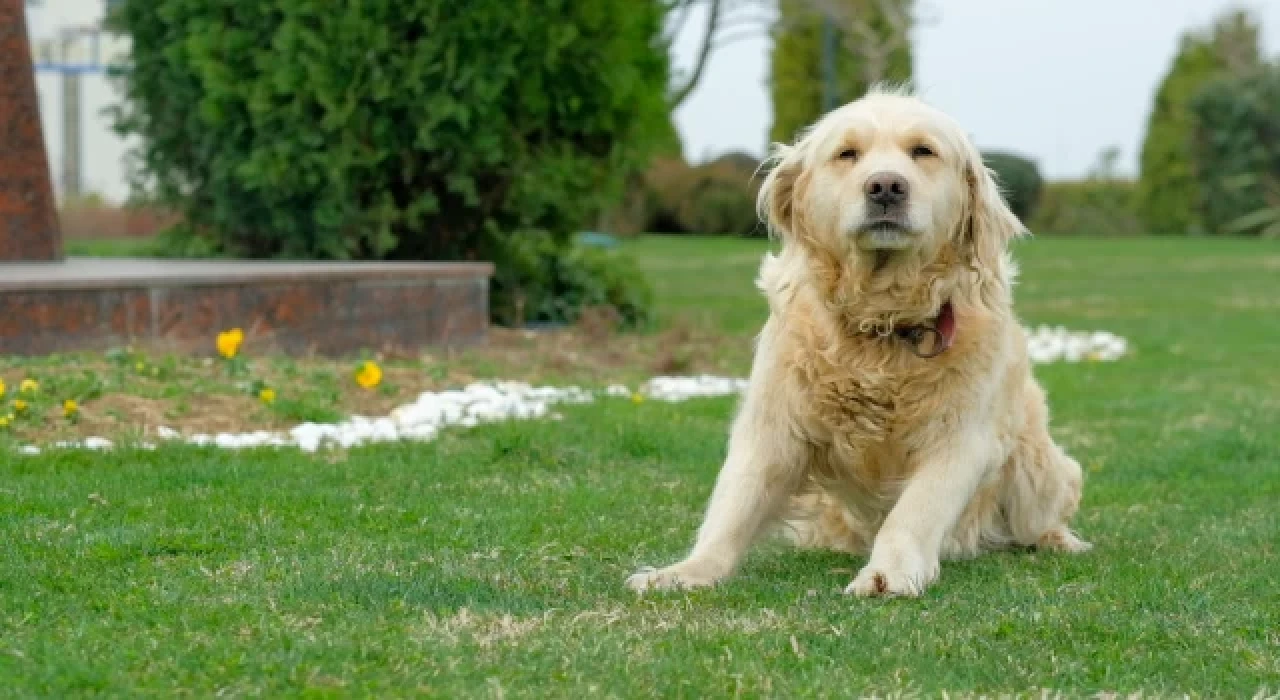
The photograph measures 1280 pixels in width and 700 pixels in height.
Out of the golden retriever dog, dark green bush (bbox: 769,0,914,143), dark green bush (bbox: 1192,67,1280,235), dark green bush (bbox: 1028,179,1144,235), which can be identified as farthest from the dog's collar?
dark green bush (bbox: 1192,67,1280,235)

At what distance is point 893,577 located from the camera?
4766 millimetres

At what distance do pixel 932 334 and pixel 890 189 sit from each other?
489 millimetres

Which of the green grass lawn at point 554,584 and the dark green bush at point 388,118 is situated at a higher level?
the dark green bush at point 388,118

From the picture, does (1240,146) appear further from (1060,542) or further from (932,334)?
(932,334)

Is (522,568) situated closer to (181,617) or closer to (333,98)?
(181,617)

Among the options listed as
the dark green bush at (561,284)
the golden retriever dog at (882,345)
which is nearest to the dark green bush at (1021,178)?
the dark green bush at (561,284)

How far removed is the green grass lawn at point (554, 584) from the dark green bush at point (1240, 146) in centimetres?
3160

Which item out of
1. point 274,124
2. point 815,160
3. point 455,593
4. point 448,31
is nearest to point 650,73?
point 448,31

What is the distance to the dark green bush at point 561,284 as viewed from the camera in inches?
526

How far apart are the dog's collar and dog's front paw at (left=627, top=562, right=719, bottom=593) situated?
0.91 metres

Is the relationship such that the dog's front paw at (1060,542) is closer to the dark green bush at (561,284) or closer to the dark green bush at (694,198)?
the dark green bush at (561,284)

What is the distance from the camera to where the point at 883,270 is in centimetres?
521

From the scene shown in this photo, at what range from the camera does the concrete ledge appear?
29.4ft

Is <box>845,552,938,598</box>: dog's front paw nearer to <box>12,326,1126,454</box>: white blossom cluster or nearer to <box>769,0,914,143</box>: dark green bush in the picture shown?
<box>12,326,1126,454</box>: white blossom cluster
